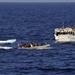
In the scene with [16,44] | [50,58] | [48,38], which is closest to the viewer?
[50,58]

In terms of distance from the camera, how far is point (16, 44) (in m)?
135

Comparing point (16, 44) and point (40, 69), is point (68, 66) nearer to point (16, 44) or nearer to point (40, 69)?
point (40, 69)

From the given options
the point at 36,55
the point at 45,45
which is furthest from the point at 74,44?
the point at 36,55

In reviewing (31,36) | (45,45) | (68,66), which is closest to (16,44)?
(45,45)

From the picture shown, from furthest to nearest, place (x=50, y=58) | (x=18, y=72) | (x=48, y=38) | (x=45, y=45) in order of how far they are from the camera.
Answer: (x=48, y=38)
(x=45, y=45)
(x=50, y=58)
(x=18, y=72)

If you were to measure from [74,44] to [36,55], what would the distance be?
21.4m

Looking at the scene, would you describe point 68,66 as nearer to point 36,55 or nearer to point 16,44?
point 36,55

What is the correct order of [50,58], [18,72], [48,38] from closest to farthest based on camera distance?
1. [18,72]
2. [50,58]
3. [48,38]

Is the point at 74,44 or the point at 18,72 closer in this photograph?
the point at 18,72

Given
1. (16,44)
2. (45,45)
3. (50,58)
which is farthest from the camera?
(16,44)

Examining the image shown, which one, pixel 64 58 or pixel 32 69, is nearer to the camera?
pixel 32 69

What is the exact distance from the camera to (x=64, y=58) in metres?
113

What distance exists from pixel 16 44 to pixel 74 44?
13.5m

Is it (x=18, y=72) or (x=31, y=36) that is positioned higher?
(x=18, y=72)
